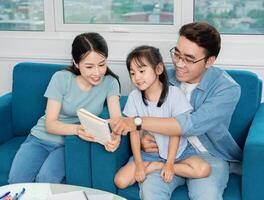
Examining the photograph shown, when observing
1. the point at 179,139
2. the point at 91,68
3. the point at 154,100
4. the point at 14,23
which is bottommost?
the point at 179,139

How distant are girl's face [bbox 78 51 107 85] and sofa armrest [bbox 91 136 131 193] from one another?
39 cm

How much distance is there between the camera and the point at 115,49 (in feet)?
9.40

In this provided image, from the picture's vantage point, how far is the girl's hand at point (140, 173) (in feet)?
6.55

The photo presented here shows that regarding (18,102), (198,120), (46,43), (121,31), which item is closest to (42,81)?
(18,102)

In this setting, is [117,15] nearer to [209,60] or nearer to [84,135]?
[209,60]

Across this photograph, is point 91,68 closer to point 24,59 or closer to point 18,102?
point 18,102

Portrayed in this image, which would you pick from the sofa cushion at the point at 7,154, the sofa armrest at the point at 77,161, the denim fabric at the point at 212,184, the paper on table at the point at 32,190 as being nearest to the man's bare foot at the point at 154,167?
the denim fabric at the point at 212,184

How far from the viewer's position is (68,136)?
6.80 feet

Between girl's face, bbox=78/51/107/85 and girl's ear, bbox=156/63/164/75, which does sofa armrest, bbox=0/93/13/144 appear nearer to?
girl's face, bbox=78/51/107/85

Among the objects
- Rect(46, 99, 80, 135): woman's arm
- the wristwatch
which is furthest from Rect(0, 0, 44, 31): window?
the wristwatch

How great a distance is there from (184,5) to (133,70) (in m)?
0.95

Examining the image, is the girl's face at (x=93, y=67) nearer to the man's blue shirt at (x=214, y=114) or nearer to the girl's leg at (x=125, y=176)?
the man's blue shirt at (x=214, y=114)

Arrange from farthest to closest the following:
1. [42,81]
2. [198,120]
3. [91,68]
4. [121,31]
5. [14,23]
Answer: [14,23] → [121,31] → [42,81] → [91,68] → [198,120]

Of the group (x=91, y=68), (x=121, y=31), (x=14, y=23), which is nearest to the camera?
(x=91, y=68)
